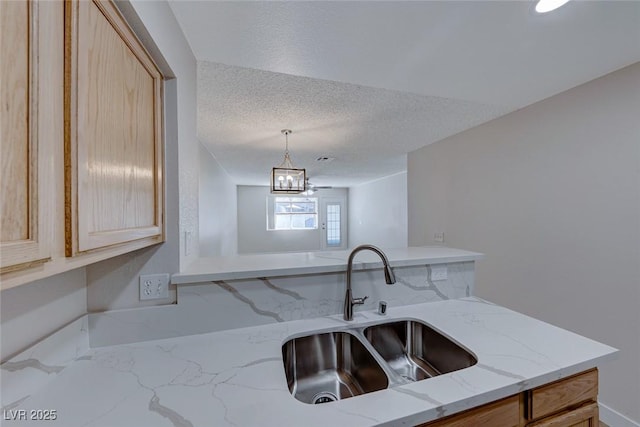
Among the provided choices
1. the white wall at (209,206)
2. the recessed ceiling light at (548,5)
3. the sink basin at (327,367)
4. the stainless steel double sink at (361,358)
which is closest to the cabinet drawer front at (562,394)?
the stainless steel double sink at (361,358)

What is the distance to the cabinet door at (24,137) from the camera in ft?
1.26

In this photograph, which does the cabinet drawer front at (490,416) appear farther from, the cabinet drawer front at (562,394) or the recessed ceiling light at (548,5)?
the recessed ceiling light at (548,5)

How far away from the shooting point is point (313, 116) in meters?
2.41

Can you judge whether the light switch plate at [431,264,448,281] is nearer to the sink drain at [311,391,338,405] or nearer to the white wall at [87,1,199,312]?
the sink drain at [311,391,338,405]

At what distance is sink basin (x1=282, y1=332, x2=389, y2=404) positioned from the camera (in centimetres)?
104

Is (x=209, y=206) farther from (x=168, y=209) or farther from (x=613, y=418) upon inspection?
(x=613, y=418)

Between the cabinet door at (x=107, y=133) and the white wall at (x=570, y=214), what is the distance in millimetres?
2792

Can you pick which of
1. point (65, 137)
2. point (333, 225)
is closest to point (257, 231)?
point (333, 225)

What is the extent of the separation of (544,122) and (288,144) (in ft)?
8.67

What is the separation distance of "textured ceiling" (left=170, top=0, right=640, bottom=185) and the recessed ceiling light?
0.12 ft

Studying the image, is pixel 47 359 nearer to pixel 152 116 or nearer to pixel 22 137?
pixel 22 137

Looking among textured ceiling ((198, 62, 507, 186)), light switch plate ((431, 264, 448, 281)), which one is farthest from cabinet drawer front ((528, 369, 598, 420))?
textured ceiling ((198, 62, 507, 186))

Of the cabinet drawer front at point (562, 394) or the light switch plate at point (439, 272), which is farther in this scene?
the light switch plate at point (439, 272)

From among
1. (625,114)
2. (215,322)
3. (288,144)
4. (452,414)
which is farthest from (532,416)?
(288,144)
